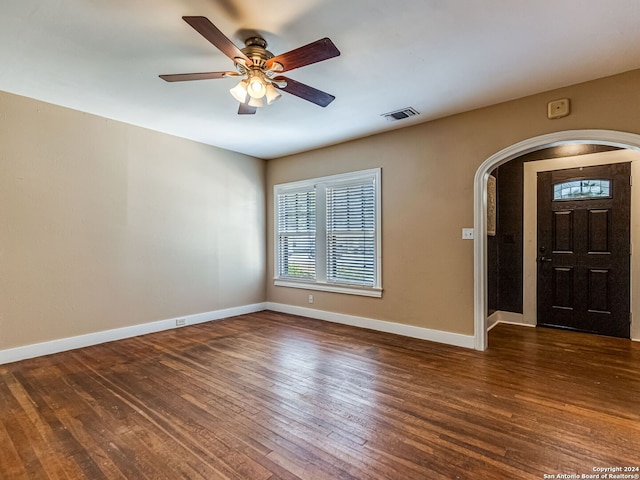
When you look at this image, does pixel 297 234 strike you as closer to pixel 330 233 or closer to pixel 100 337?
pixel 330 233

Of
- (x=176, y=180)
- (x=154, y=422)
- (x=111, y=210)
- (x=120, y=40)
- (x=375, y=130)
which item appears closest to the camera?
(x=154, y=422)

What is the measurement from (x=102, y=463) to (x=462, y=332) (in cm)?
340

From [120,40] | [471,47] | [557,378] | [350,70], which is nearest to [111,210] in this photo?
[120,40]

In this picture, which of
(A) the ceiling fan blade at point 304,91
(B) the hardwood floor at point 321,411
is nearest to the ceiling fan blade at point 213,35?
(A) the ceiling fan blade at point 304,91

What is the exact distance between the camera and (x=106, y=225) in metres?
3.91

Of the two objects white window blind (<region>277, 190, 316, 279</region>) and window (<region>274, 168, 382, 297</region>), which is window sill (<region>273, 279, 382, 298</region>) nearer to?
window (<region>274, 168, 382, 297</region>)

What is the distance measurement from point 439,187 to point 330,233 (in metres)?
1.75

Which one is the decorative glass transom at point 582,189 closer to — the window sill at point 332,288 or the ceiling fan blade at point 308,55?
the window sill at point 332,288

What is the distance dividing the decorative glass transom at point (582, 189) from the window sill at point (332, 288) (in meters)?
2.80

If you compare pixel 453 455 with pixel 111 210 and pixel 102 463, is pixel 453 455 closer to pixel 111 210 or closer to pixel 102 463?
pixel 102 463

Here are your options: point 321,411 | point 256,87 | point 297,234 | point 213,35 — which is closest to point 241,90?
point 256,87

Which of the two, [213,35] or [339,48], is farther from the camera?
[339,48]

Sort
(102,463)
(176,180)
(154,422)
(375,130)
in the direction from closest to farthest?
(102,463)
(154,422)
(375,130)
(176,180)

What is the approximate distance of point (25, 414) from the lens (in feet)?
7.45
